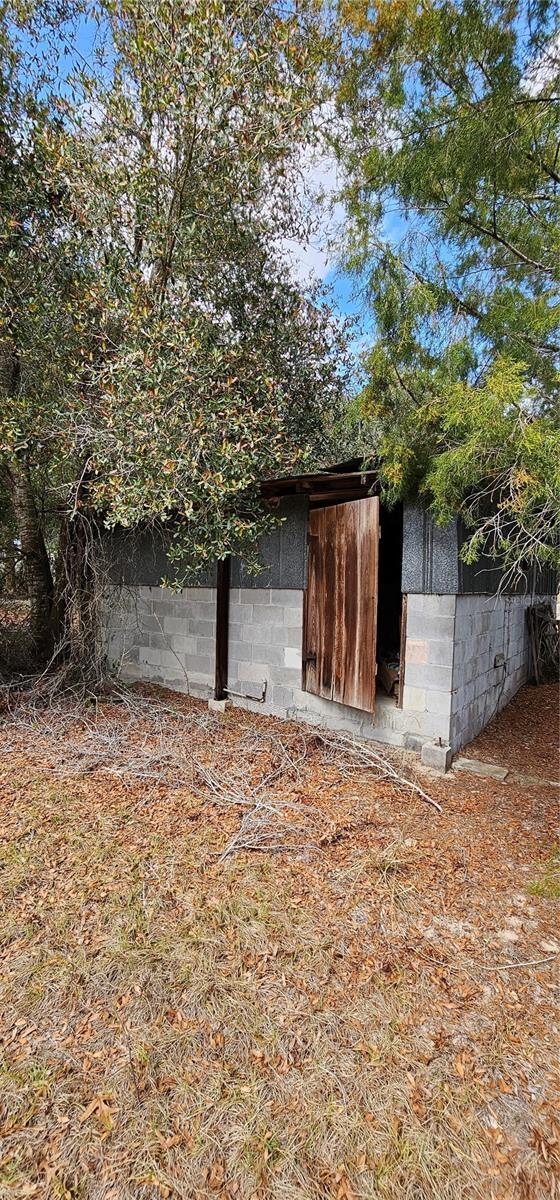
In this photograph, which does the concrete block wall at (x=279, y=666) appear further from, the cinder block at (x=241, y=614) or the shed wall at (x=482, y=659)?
the shed wall at (x=482, y=659)

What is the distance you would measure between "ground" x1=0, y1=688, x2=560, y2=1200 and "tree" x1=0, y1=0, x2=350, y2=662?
2.30 metres

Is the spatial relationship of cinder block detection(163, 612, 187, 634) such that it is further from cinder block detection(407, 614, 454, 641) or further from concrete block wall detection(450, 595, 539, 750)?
concrete block wall detection(450, 595, 539, 750)

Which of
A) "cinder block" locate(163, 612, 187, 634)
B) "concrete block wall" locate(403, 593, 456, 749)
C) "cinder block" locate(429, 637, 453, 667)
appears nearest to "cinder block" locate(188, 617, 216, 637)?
"cinder block" locate(163, 612, 187, 634)

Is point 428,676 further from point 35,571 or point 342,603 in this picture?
point 35,571

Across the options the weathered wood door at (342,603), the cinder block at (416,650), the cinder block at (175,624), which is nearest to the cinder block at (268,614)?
the weathered wood door at (342,603)

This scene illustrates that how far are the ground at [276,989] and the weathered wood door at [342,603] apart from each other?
Result: 988 millimetres

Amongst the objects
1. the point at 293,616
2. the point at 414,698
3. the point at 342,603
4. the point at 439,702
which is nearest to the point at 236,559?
the point at 293,616

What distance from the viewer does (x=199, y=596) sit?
5.98 m

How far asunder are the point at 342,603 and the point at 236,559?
5.10 ft

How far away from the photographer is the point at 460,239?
3.35 m

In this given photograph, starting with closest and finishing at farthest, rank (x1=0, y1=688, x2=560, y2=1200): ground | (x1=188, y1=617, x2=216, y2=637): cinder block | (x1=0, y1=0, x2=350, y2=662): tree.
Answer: (x1=0, y1=688, x2=560, y2=1200): ground → (x1=0, y1=0, x2=350, y2=662): tree → (x1=188, y1=617, x2=216, y2=637): cinder block

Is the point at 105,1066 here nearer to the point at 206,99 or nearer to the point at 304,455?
the point at 304,455

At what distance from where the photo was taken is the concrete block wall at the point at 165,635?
596 cm

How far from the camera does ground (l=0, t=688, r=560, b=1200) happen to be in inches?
57.9
